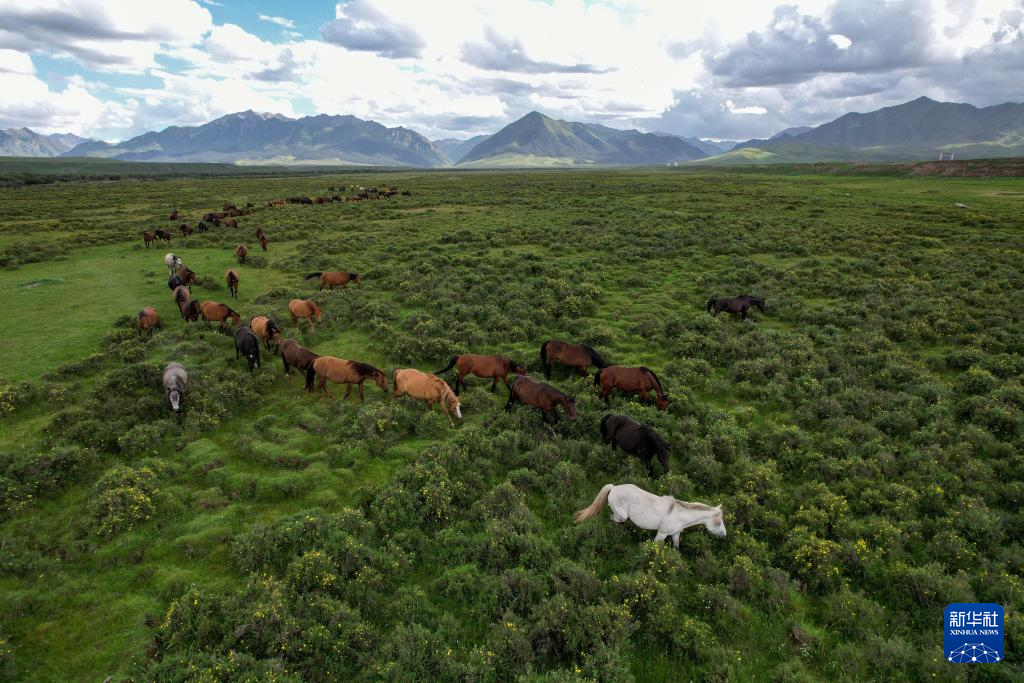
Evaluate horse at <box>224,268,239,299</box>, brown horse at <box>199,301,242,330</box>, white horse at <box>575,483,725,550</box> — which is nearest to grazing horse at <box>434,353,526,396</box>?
white horse at <box>575,483,725,550</box>

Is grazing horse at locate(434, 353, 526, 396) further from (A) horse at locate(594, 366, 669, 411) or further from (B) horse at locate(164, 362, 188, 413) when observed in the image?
(B) horse at locate(164, 362, 188, 413)

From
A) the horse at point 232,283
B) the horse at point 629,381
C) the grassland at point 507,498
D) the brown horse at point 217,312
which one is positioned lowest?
the grassland at point 507,498

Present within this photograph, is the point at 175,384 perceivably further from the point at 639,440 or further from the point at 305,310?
the point at 639,440

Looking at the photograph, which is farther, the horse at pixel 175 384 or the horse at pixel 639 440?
the horse at pixel 175 384

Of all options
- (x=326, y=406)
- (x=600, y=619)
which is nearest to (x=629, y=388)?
(x=600, y=619)

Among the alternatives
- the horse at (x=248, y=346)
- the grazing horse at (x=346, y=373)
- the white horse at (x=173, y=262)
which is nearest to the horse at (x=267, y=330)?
the horse at (x=248, y=346)

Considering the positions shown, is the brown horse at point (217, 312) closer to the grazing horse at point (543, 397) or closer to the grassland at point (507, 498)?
the grassland at point (507, 498)
